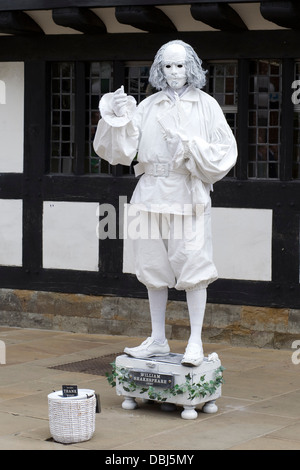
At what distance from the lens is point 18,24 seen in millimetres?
9453

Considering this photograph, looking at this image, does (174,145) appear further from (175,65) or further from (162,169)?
(175,65)

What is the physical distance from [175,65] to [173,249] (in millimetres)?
1209

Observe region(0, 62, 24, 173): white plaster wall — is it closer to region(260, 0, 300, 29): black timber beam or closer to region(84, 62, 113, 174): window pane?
region(84, 62, 113, 174): window pane

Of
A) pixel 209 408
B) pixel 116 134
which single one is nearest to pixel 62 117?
pixel 116 134

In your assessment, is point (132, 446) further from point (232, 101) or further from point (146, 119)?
point (232, 101)

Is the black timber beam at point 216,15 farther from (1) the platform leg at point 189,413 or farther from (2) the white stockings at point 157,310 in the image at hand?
(1) the platform leg at point 189,413

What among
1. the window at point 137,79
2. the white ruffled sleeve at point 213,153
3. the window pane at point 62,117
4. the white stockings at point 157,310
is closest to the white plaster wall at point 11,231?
the window pane at point 62,117

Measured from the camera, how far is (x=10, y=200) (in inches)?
396

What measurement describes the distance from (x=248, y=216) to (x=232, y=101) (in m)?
1.07

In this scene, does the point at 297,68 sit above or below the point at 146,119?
above

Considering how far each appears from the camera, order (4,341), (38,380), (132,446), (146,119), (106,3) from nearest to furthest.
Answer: (132,446) → (146,119) → (38,380) → (106,3) → (4,341)

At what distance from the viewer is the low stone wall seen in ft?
29.6

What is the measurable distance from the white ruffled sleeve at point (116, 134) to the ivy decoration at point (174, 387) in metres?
1.43

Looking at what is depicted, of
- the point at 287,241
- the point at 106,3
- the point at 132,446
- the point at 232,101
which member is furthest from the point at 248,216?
the point at 132,446
